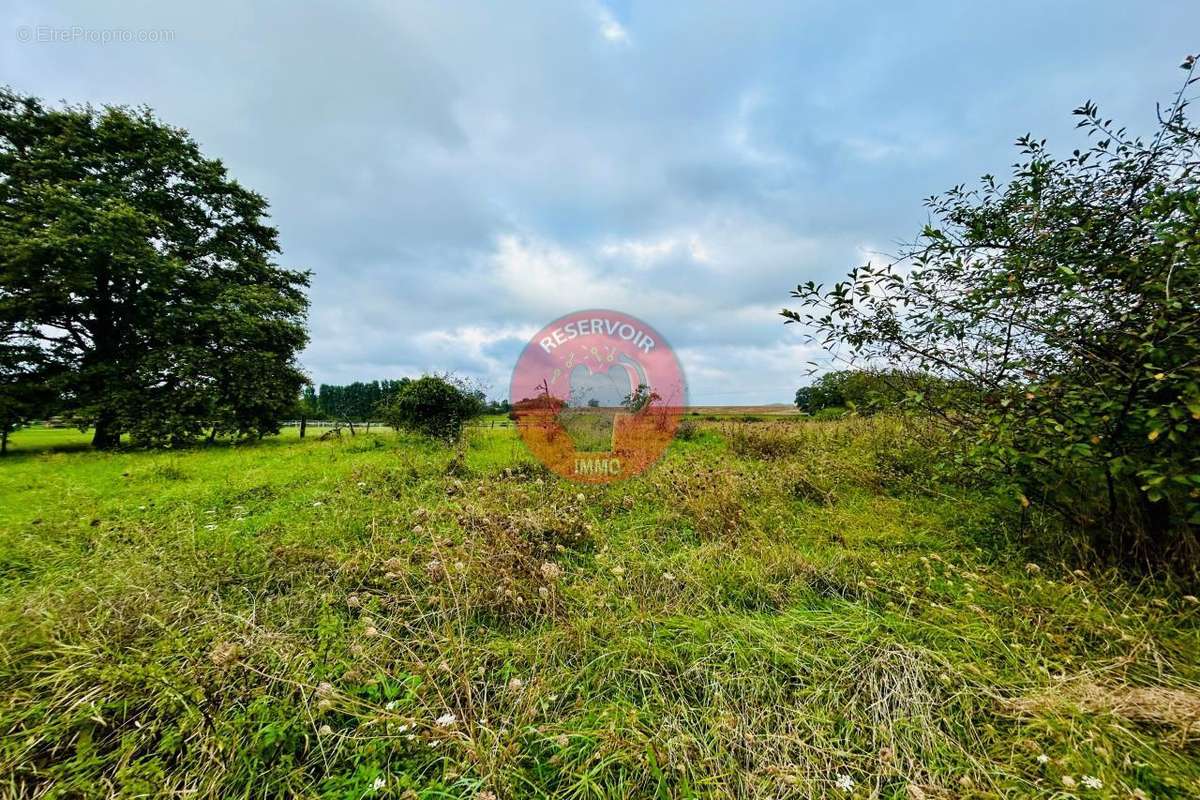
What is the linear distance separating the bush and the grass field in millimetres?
5604

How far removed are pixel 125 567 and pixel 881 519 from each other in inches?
233

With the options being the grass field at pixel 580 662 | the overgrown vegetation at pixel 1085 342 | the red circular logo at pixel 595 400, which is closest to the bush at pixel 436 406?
the red circular logo at pixel 595 400

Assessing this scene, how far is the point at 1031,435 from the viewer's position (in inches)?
109

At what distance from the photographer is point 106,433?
1115 cm

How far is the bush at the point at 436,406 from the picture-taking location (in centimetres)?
929

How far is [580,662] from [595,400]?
647 centimetres

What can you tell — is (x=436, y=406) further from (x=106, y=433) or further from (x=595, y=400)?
(x=106, y=433)

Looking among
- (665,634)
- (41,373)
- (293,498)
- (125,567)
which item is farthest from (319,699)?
(41,373)

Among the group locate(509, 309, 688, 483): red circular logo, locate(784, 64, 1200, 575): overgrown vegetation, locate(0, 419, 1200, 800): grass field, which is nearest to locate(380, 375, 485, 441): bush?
locate(509, 309, 688, 483): red circular logo

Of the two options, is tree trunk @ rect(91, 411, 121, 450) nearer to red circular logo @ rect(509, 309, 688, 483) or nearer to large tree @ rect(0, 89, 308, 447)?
large tree @ rect(0, 89, 308, 447)

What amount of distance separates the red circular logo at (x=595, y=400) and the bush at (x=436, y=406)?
5.29ft

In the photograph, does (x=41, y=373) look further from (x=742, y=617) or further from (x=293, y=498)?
(x=742, y=617)

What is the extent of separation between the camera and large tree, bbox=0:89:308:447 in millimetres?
10312

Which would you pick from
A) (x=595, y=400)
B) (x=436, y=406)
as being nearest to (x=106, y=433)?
(x=436, y=406)
